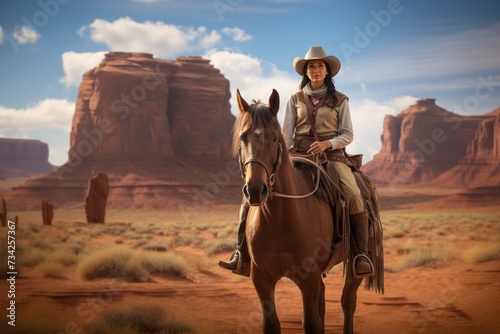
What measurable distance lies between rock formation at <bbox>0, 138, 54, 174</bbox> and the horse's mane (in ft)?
516

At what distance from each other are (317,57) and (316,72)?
0.57 feet

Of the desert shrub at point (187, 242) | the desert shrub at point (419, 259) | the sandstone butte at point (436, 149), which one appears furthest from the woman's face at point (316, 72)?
the sandstone butte at point (436, 149)

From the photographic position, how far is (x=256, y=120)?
4.15 metres

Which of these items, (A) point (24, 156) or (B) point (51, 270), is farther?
(A) point (24, 156)

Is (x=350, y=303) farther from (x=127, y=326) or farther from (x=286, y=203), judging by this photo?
(x=127, y=326)

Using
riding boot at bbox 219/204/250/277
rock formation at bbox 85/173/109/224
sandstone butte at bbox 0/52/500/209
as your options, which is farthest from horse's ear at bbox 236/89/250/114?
sandstone butte at bbox 0/52/500/209

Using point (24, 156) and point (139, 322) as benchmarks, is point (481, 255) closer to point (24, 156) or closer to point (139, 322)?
point (139, 322)

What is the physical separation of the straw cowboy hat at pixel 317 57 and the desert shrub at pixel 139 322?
13.8 feet

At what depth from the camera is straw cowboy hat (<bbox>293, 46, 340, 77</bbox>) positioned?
18.8 feet

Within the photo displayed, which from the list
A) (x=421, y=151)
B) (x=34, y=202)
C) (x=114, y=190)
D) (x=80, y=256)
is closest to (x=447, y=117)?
(x=421, y=151)

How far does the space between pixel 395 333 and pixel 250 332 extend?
2469mm

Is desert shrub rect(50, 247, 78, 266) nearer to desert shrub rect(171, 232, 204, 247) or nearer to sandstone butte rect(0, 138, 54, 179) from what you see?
desert shrub rect(171, 232, 204, 247)

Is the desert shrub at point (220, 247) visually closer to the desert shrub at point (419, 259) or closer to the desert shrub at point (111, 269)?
the desert shrub at point (111, 269)

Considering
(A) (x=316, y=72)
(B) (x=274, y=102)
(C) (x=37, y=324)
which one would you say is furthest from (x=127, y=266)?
(B) (x=274, y=102)
